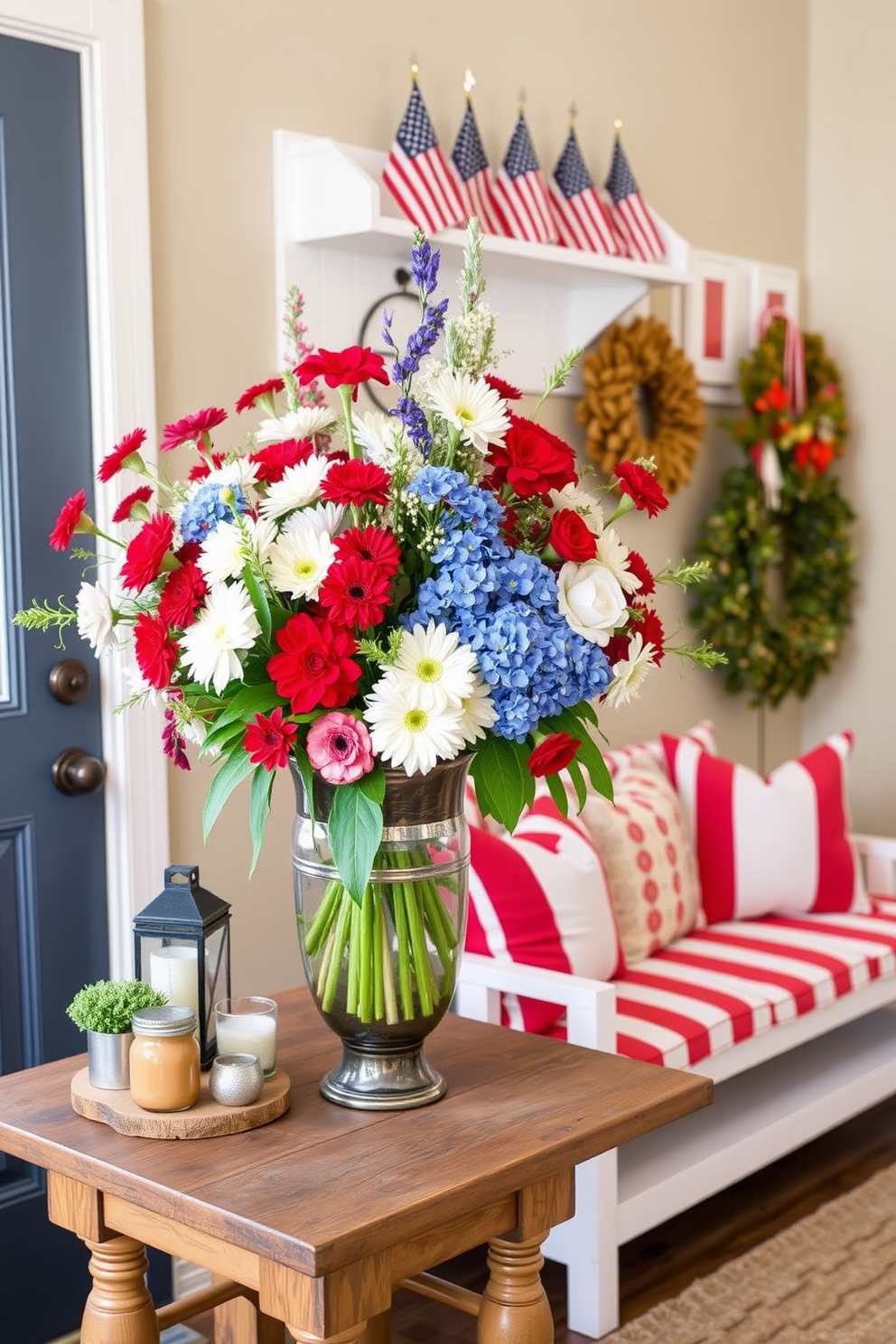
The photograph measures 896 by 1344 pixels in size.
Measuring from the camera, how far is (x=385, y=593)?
1.36 m

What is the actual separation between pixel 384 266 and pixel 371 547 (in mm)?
1483

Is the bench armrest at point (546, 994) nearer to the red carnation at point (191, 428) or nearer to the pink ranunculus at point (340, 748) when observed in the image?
the pink ranunculus at point (340, 748)

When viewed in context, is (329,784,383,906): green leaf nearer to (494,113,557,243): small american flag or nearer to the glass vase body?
the glass vase body

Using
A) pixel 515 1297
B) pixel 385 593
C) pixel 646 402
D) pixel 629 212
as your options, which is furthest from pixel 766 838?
pixel 385 593

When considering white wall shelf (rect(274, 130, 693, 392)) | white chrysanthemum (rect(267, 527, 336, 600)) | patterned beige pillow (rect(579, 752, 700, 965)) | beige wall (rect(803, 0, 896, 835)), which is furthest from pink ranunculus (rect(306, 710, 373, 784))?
→ beige wall (rect(803, 0, 896, 835))

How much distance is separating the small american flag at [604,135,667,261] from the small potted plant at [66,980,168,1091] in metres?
2.10

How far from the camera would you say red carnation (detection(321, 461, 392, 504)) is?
136 cm

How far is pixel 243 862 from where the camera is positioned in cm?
253

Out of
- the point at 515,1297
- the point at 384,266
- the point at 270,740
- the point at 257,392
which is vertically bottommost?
the point at 515,1297

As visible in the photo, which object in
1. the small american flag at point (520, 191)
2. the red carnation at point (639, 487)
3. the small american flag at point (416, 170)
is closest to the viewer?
the red carnation at point (639, 487)

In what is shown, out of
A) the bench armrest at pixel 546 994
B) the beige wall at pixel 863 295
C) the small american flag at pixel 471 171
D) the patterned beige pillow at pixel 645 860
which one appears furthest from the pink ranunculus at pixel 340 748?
the beige wall at pixel 863 295

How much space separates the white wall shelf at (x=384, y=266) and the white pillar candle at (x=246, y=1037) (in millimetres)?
1192

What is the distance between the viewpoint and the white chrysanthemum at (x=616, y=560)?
1.49m

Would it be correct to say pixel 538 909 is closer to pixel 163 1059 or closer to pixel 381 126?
pixel 163 1059
